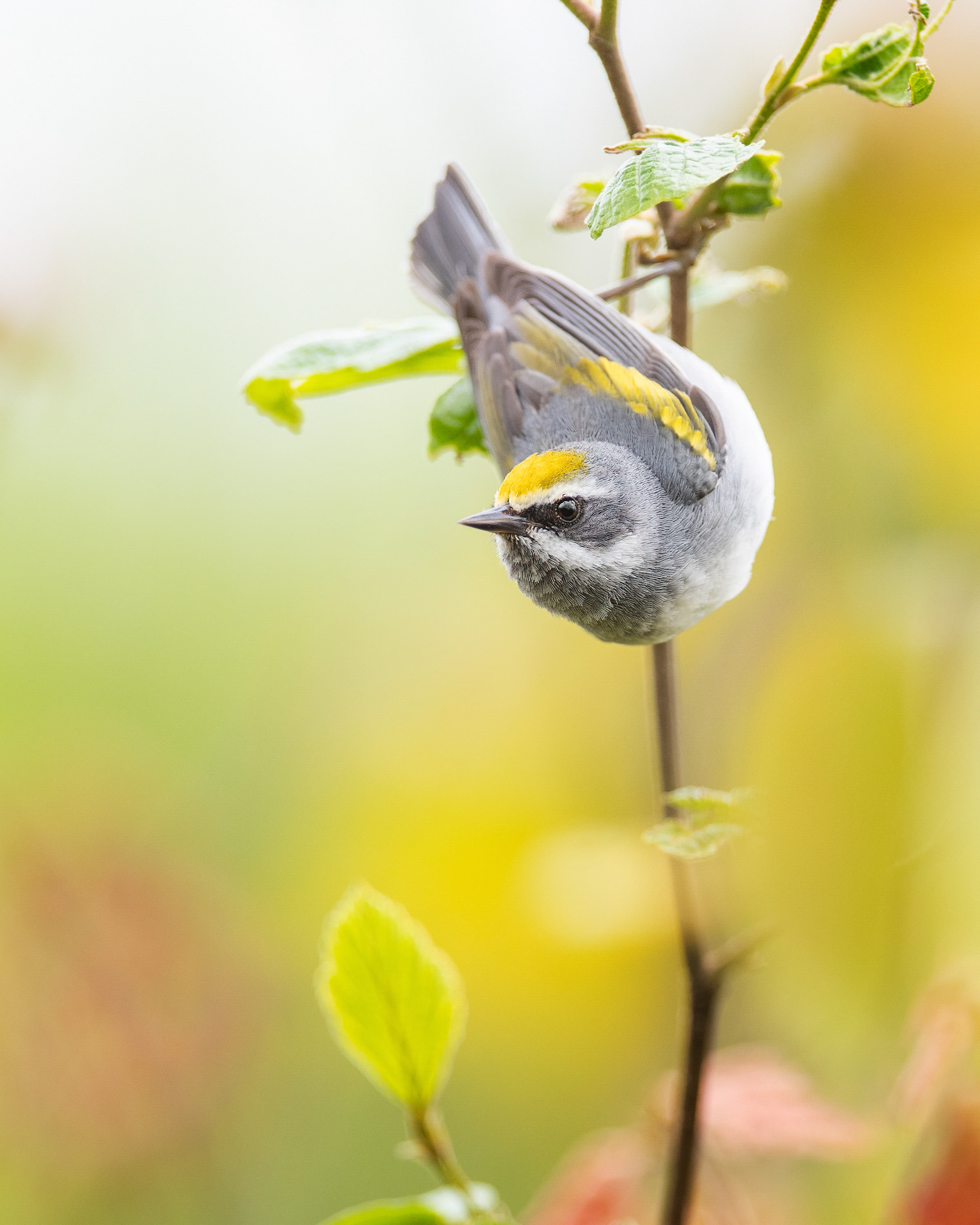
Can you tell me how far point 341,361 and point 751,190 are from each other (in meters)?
0.26

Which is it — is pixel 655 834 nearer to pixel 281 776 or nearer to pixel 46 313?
pixel 46 313

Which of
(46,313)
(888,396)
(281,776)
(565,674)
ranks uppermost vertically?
(46,313)

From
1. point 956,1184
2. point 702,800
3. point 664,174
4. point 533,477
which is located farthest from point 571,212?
point 956,1184

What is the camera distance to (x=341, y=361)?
603mm

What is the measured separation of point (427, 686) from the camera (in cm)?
173

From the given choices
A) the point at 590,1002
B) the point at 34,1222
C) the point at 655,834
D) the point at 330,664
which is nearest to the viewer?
the point at 655,834

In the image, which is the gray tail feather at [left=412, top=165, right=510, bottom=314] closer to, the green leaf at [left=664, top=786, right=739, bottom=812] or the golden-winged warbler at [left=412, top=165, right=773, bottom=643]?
the golden-winged warbler at [left=412, top=165, right=773, bottom=643]

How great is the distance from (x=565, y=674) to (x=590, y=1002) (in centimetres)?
53

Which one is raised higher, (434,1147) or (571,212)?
(571,212)

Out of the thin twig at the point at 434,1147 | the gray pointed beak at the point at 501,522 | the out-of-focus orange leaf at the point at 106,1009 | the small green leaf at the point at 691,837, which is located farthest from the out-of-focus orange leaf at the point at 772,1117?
the out-of-focus orange leaf at the point at 106,1009

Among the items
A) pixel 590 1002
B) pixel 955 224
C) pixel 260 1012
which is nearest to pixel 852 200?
pixel 955 224

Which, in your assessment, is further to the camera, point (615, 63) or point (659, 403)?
point (659, 403)

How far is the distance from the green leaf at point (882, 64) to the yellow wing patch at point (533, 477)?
0.29 meters

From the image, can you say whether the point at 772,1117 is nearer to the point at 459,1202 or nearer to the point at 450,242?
the point at 459,1202
